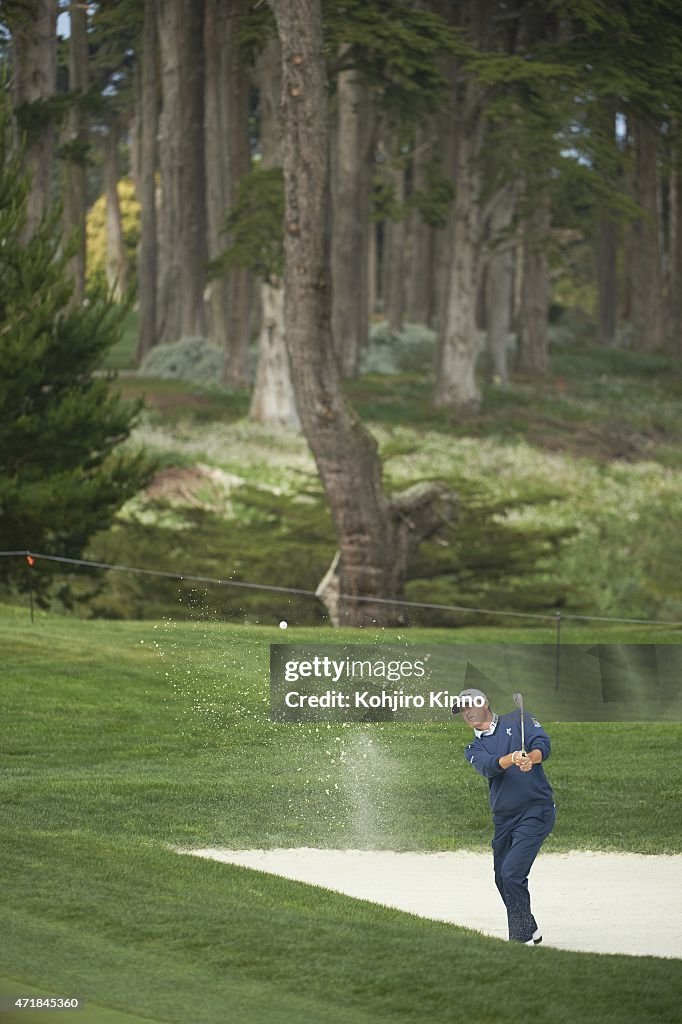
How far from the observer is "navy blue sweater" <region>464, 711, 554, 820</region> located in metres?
8.45

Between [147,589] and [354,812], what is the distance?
12654 mm

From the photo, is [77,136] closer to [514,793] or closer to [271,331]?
[271,331]

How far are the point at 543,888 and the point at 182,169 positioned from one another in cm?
3199

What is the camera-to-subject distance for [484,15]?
32.7m

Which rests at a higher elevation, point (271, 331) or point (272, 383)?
point (271, 331)

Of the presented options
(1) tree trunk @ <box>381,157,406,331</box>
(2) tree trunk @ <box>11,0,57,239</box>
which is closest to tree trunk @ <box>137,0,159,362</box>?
(1) tree trunk @ <box>381,157,406,331</box>

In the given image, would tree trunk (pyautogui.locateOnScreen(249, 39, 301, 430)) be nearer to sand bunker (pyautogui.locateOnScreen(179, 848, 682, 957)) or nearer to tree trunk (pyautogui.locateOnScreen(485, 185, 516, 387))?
tree trunk (pyautogui.locateOnScreen(485, 185, 516, 387))

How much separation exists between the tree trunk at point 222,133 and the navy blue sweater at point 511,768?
2750cm

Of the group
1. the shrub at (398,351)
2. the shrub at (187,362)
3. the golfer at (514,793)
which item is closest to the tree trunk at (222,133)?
the shrub at (187,362)

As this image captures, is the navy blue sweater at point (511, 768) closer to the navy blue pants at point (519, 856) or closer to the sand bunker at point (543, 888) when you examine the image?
the navy blue pants at point (519, 856)

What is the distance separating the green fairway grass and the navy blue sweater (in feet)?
2.38

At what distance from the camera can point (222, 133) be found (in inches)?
1490

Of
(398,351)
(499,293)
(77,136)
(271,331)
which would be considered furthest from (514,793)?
(398,351)

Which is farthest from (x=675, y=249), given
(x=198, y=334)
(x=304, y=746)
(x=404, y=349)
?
(x=304, y=746)
